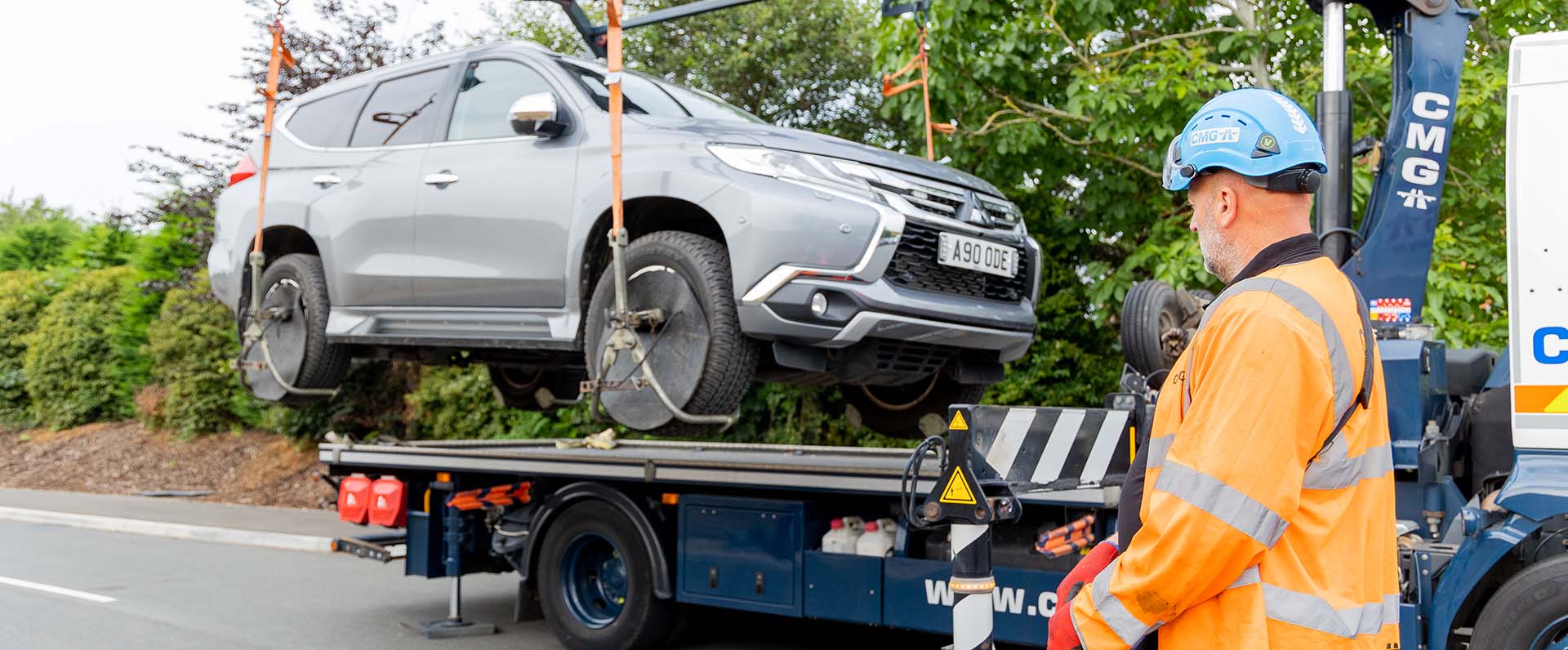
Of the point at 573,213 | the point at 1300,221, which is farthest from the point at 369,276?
the point at 1300,221

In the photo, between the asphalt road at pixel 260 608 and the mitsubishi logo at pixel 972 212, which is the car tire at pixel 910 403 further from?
the asphalt road at pixel 260 608

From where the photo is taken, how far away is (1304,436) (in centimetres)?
185

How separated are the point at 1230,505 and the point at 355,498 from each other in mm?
6419

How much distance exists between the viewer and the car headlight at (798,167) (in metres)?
5.04

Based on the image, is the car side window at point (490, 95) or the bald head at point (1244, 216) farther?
the car side window at point (490, 95)

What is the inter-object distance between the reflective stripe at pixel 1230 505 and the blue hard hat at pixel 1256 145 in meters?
0.46

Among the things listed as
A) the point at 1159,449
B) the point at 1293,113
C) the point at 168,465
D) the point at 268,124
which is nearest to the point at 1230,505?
the point at 1159,449

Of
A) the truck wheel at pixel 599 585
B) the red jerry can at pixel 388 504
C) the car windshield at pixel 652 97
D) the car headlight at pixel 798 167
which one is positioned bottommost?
the truck wheel at pixel 599 585

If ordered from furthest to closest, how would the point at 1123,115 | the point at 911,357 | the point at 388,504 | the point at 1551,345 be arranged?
the point at 1123,115 < the point at 388,504 < the point at 911,357 < the point at 1551,345

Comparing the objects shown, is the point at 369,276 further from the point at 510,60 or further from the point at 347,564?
the point at 347,564

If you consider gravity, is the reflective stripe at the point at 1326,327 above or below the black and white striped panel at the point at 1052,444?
above

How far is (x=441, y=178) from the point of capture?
5980mm

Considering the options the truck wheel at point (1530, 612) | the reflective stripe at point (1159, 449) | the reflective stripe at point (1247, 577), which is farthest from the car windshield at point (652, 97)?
the reflective stripe at point (1247, 577)

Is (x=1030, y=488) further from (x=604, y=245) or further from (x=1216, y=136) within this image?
(x=604, y=245)
